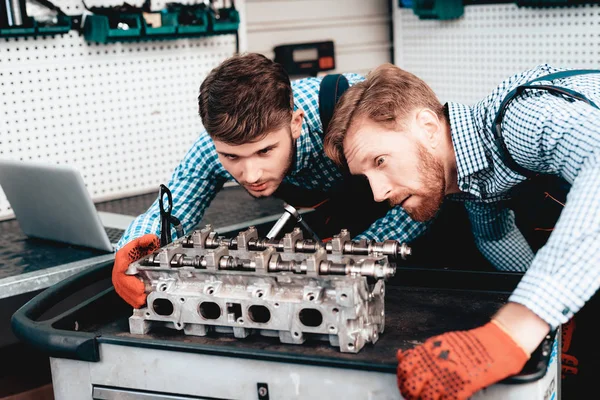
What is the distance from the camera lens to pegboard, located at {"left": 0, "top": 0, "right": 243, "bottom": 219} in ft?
7.79

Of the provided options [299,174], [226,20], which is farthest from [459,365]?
[226,20]

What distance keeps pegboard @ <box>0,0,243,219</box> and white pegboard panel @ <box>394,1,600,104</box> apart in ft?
2.90

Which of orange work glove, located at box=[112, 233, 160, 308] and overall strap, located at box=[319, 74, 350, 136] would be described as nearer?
orange work glove, located at box=[112, 233, 160, 308]

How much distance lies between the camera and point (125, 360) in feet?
4.36

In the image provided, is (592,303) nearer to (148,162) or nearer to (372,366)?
(372,366)

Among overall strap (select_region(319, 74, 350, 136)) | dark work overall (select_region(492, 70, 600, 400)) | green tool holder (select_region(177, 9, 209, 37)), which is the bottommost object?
dark work overall (select_region(492, 70, 600, 400))

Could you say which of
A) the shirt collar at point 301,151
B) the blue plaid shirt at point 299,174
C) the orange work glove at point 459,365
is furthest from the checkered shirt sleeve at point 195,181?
the orange work glove at point 459,365

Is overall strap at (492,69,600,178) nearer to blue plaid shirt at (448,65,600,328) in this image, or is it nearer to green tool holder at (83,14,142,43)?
blue plaid shirt at (448,65,600,328)

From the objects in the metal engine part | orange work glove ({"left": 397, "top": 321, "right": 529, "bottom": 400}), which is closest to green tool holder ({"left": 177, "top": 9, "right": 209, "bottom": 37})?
the metal engine part

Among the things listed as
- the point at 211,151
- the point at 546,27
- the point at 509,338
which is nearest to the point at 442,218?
the point at 211,151

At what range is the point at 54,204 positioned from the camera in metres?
1.97

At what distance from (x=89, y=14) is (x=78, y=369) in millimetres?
→ 1441

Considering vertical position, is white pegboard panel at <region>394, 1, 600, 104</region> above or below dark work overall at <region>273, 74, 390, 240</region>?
above

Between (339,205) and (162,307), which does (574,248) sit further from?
(339,205)
